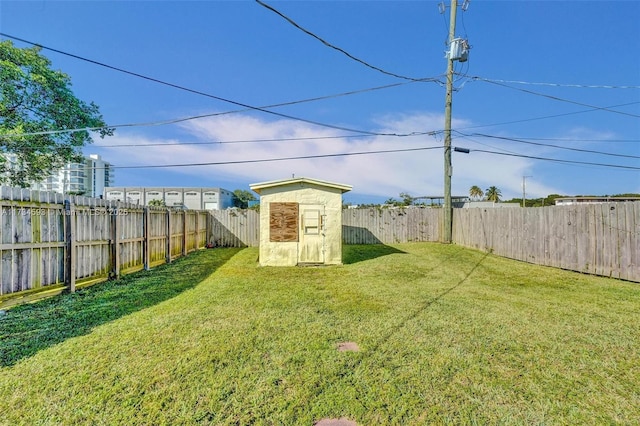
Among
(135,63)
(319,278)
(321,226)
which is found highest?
(135,63)

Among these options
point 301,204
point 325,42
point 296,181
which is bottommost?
point 301,204

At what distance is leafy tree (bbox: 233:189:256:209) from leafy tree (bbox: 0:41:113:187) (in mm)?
56064

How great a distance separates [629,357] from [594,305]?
7.87 ft

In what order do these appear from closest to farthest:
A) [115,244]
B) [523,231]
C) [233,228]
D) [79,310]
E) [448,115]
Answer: [79,310] < [115,244] < [523,231] < [448,115] < [233,228]

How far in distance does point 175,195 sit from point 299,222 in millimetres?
54834

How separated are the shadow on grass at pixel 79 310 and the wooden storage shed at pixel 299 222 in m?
2.37

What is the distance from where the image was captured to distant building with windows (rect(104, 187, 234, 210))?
55.7 metres

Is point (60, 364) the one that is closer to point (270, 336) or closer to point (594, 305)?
point (270, 336)

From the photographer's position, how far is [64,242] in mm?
5676

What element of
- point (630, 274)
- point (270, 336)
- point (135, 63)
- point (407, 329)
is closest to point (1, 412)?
point (270, 336)

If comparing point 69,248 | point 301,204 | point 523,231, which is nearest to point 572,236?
point 523,231

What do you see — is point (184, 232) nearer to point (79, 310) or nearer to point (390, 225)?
point (79, 310)

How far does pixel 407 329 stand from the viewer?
3.97 meters

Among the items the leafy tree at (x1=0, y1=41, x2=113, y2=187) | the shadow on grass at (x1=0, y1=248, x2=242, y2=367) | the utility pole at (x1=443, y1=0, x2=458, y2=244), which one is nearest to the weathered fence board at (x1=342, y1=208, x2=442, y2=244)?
the utility pole at (x1=443, y1=0, x2=458, y2=244)
